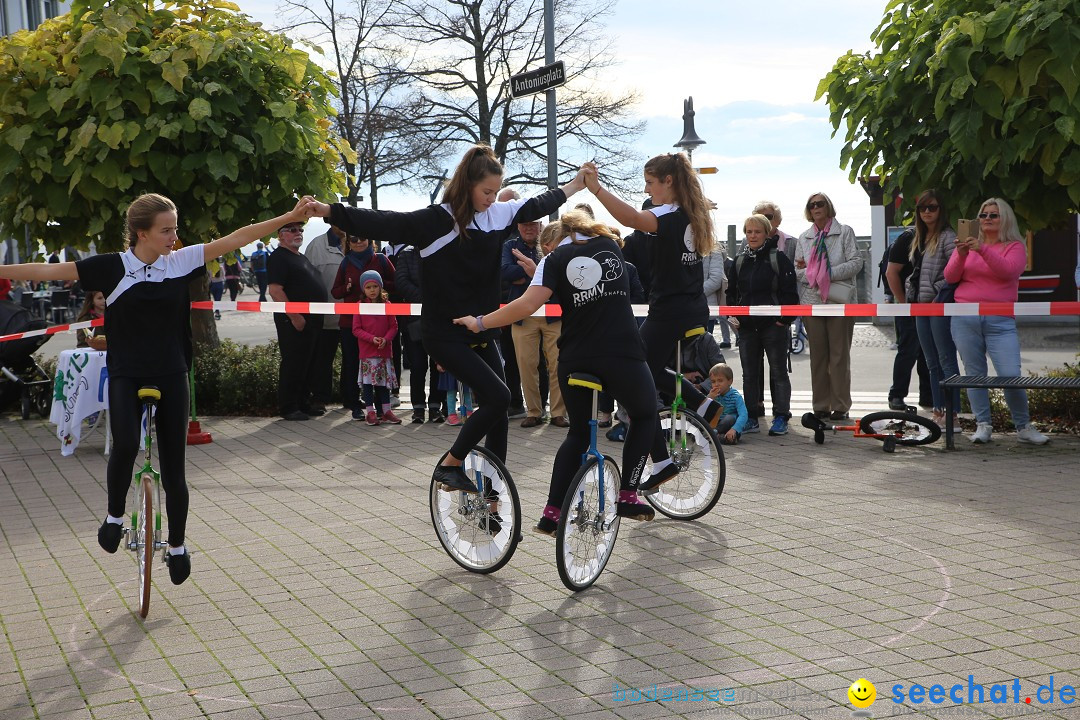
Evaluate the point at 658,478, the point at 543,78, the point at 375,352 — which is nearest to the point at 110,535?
the point at 658,478

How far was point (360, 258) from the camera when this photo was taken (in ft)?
41.3

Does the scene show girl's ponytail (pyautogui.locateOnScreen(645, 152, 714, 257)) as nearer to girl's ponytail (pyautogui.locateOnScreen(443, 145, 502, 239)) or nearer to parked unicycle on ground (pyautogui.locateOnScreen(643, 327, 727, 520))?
parked unicycle on ground (pyautogui.locateOnScreen(643, 327, 727, 520))

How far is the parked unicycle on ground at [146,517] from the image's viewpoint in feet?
19.0

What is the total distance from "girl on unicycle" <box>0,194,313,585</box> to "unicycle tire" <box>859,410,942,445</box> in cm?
588

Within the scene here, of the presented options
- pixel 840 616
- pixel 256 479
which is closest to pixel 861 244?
pixel 256 479

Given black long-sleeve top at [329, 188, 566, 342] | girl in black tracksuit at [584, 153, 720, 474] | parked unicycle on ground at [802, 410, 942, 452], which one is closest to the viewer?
black long-sleeve top at [329, 188, 566, 342]

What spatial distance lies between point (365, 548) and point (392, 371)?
5386 millimetres

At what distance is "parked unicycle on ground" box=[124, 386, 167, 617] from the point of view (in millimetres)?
5805

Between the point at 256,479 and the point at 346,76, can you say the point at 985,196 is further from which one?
the point at 346,76

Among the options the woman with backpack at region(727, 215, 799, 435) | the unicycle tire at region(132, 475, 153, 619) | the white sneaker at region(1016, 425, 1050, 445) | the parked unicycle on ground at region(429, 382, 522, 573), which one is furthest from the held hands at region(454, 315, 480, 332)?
the white sneaker at region(1016, 425, 1050, 445)

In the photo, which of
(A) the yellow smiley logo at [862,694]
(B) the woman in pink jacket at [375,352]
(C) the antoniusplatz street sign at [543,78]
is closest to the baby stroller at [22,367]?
(B) the woman in pink jacket at [375,352]

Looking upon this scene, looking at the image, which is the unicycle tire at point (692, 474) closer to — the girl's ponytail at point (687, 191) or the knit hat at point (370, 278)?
the girl's ponytail at point (687, 191)

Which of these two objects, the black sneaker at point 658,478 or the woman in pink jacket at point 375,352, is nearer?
the black sneaker at point 658,478

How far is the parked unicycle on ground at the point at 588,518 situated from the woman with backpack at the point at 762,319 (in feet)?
16.4
